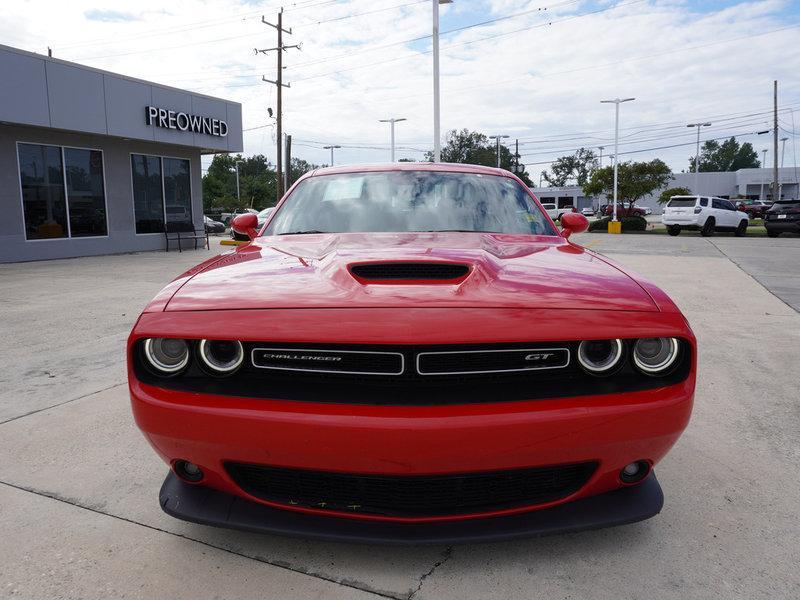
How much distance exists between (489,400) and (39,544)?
5.54ft

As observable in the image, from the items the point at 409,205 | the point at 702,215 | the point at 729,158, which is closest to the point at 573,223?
the point at 409,205

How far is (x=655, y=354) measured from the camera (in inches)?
73.6

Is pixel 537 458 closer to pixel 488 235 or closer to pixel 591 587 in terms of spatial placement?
pixel 591 587

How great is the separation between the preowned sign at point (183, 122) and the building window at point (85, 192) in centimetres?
168

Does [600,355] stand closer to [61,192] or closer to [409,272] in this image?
[409,272]

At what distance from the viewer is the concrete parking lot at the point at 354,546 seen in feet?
6.02

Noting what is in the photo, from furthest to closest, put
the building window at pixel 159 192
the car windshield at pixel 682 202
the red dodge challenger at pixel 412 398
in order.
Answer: the car windshield at pixel 682 202 → the building window at pixel 159 192 → the red dodge challenger at pixel 412 398

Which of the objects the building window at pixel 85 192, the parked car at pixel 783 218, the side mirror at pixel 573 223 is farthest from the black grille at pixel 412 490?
the parked car at pixel 783 218

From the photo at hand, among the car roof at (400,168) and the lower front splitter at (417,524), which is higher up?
the car roof at (400,168)

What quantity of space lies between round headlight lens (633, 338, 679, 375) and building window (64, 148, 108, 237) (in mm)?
15657

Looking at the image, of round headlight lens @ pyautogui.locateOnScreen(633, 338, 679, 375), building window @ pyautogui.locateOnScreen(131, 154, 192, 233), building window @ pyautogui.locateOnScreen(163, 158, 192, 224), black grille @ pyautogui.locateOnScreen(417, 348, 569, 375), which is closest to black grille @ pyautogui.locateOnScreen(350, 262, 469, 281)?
black grille @ pyautogui.locateOnScreen(417, 348, 569, 375)

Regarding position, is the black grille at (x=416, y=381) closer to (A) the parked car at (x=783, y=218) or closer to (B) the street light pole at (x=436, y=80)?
(B) the street light pole at (x=436, y=80)

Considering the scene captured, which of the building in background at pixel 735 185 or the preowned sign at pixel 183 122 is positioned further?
the building in background at pixel 735 185

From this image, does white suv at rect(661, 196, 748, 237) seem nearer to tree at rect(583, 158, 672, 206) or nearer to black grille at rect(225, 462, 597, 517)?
tree at rect(583, 158, 672, 206)
